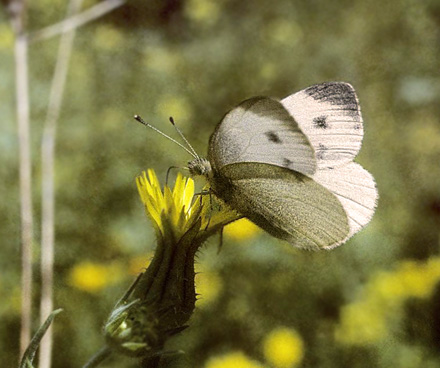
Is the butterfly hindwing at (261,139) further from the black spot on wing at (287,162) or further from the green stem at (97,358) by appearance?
the green stem at (97,358)

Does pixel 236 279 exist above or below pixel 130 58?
below

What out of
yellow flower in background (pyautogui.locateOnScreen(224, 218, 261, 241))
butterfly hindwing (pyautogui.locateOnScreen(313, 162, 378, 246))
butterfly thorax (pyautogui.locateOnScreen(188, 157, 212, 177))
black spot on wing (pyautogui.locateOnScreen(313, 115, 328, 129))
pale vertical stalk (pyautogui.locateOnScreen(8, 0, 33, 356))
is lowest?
yellow flower in background (pyautogui.locateOnScreen(224, 218, 261, 241))

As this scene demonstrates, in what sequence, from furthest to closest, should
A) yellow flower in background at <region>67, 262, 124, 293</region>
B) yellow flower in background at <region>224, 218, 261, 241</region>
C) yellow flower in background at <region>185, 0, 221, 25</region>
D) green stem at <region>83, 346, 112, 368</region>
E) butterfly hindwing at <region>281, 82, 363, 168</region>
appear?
yellow flower in background at <region>185, 0, 221, 25</region> < yellow flower in background at <region>224, 218, 261, 241</region> < yellow flower in background at <region>67, 262, 124, 293</region> < butterfly hindwing at <region>281, 82, 363, 168</region> < green stem at <region>83, 346, 112, 368</region>

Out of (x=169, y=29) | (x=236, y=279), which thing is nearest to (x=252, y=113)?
(x=236, y=279)

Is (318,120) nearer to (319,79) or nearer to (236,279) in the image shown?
(236,279)

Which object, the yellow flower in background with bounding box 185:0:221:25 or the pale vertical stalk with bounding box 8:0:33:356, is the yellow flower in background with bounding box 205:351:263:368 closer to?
the pale vertical stalk with bounding box 8:0:33:356

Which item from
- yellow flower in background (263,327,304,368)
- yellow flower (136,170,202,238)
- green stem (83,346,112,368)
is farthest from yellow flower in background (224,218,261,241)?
green stem (83,346,112,368)
